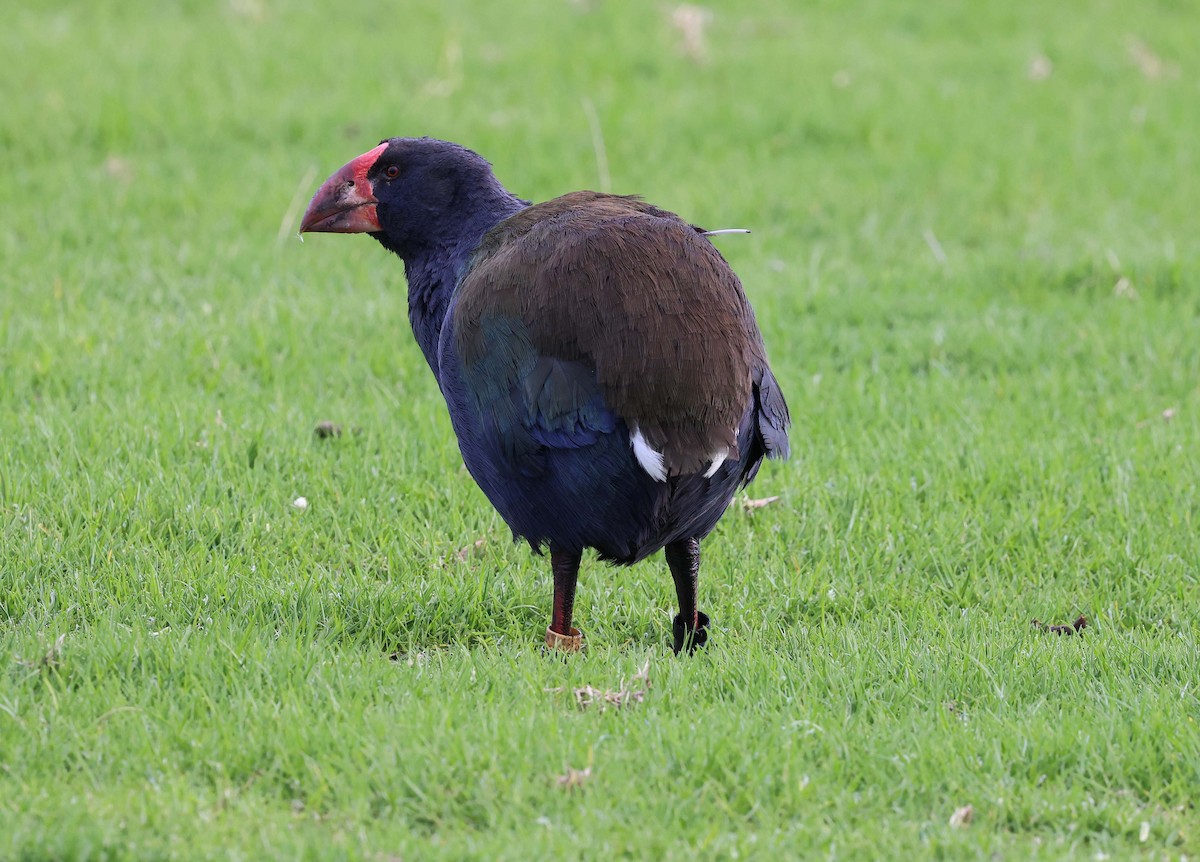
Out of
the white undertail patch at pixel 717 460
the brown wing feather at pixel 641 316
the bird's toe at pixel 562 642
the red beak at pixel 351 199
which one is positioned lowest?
the bird's toe at pixel 562 642

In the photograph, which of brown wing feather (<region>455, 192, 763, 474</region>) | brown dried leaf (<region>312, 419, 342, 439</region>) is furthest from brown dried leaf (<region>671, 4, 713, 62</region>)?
brown wing feather (<region>455, 192, 763, 474</region>)

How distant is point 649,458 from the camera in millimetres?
3322

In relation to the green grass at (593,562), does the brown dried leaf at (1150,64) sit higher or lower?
higher

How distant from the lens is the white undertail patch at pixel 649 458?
3.32 m

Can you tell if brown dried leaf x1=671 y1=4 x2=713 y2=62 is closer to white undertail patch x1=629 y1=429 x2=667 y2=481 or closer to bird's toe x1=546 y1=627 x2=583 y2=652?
bird's toe x1=546 y1=627 x2=583 y2=652

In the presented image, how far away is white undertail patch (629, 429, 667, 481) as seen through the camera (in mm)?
3322

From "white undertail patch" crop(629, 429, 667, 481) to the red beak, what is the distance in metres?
1.21

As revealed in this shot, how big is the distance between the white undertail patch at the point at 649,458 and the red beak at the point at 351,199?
121 cm

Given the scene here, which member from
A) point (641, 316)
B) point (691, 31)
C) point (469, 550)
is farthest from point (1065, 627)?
point (691, 31)

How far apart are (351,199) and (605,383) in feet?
3.84

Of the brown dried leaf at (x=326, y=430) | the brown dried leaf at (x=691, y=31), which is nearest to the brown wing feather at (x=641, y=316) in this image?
the brown dried leaf at (x=326, y=430)

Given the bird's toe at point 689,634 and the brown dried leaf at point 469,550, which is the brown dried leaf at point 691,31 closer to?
the brown dried leaf at point 469,550

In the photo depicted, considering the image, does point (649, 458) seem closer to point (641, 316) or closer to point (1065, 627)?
point (641, 316)

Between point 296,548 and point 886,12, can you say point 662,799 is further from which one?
point 886,12
